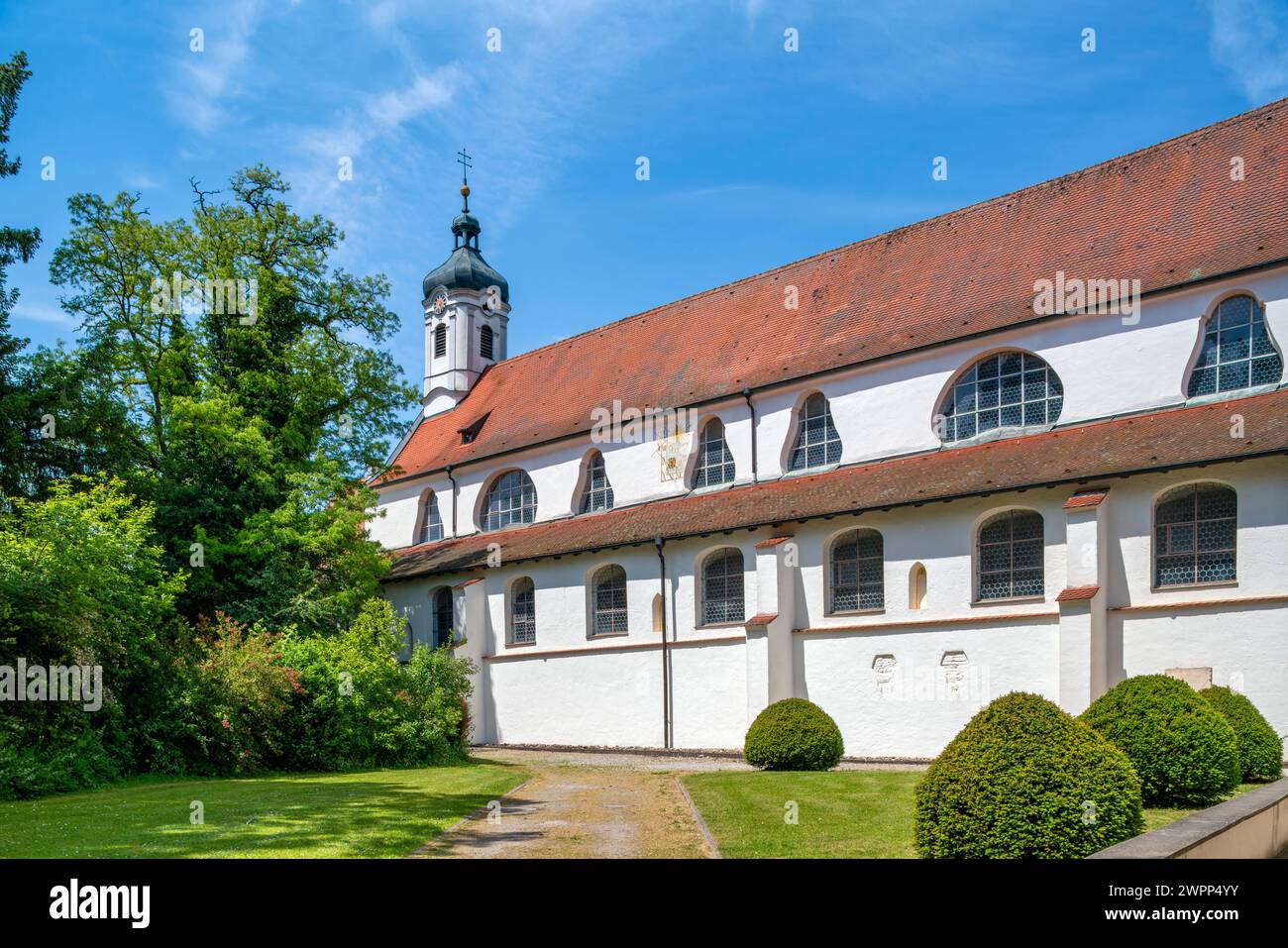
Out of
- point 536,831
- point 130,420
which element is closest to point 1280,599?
point 536,831

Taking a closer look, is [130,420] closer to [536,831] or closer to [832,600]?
[832,600]

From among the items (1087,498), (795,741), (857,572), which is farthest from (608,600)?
(1087,498)

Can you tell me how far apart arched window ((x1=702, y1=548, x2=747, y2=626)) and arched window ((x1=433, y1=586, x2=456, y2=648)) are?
10115 millimetres

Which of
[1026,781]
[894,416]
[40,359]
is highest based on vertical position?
[40,359]

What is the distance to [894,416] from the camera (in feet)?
78.4

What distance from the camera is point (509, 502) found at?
33.2 m

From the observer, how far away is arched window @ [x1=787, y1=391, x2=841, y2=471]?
997 inches

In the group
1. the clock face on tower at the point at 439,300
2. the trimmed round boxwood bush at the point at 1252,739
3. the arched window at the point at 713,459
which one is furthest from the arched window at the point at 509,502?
the trimmed round boxwood bush at the point at 1252,739

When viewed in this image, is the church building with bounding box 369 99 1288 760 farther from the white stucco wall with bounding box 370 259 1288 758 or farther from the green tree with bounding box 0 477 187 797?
the green tree with bounding box 0 477 187 797

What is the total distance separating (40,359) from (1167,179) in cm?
2327

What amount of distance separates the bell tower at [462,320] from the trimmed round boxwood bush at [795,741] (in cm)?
2404

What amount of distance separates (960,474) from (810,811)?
33.0 feet

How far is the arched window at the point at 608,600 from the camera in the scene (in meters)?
27.3

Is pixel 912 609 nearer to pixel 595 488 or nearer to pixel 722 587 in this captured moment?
pixel 722 587
